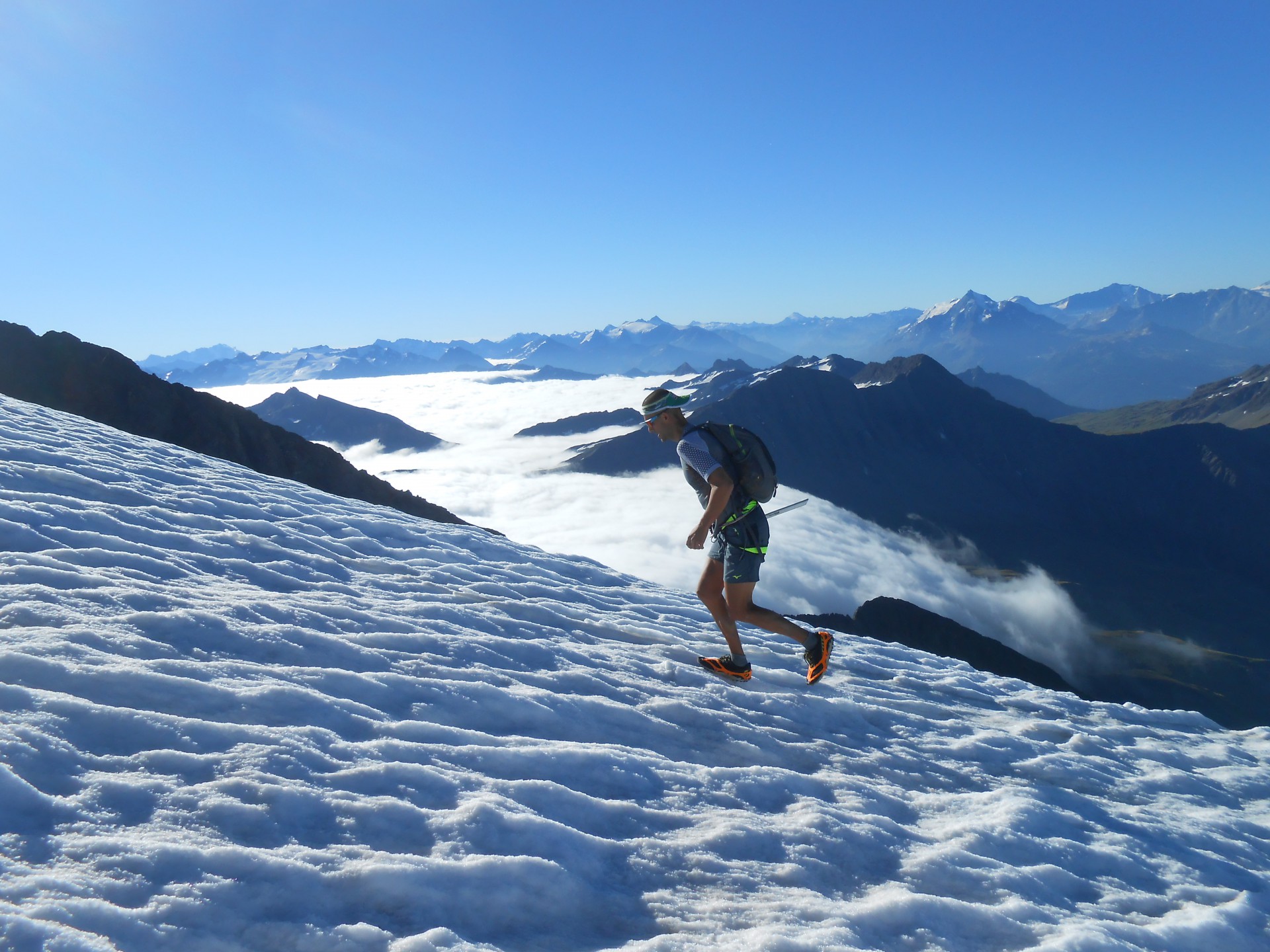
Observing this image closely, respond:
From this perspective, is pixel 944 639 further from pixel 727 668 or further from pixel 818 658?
pixel 727 668

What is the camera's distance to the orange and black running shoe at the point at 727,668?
25.8 feet

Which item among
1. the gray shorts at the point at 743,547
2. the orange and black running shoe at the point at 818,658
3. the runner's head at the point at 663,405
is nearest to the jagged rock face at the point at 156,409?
the orange and black running shoe at the point at 818,658

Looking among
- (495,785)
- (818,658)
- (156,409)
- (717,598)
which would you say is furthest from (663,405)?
(156,409)

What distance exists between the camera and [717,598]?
7.68 metres

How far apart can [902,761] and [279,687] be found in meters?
5.60

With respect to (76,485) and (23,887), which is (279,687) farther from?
(76,485)

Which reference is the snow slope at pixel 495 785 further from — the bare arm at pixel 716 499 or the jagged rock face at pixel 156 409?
the jagged rock face at pixel 156 409

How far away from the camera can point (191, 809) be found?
12.6 ft

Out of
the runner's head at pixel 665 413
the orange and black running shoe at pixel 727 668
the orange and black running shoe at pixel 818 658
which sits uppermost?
the runner's head at pixel 665 413

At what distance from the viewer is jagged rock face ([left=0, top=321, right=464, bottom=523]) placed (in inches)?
1484

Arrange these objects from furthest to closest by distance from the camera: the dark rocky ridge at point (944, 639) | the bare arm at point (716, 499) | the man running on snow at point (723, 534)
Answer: the dark rocky ridge at point (944, 639) → the man running on snow at point (723, 534) → the bare arm at point (716, 499)

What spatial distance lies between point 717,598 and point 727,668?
87 centimetres

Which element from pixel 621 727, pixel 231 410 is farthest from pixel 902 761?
pixel 231 410

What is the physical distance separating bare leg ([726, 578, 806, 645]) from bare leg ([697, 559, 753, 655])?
0.03 meters
